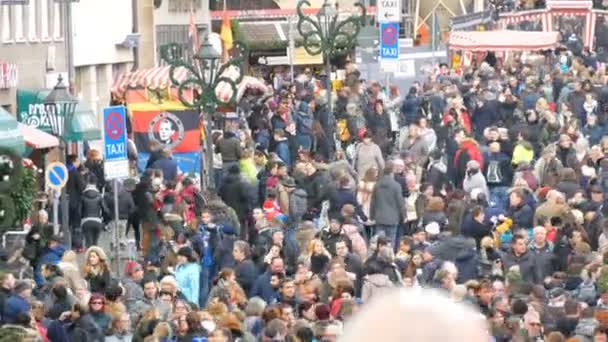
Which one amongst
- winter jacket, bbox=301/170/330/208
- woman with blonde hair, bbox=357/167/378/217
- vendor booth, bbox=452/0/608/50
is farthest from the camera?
vendor booth, bbox=452/0/608/50

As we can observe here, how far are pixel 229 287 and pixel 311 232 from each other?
13.2ft

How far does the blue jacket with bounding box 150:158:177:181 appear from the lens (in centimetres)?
2822

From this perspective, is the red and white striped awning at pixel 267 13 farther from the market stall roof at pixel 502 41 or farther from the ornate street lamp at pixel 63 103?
the ornate street lamp at pixel 63 103

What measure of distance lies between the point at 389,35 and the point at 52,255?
16745 millimetres

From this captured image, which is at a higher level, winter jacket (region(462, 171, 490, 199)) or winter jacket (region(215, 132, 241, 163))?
winter jacket (region(215, 132, 241, 163))

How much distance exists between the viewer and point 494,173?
28281 millimetres

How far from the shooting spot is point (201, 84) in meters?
28.6

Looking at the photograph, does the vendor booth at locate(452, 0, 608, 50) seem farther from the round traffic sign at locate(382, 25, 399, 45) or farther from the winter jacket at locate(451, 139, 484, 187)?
the winter jacket at locate(451, 139, 484, 187)

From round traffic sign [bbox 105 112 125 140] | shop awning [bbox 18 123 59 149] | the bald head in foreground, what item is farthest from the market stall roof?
the bald head in foreground

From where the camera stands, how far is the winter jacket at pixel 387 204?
25.2 m

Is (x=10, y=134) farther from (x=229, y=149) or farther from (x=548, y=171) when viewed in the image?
(x=548, y=171)

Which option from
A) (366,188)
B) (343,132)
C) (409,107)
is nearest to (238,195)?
(366,188)

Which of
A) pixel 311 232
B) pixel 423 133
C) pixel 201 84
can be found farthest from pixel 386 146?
pixel 311 232

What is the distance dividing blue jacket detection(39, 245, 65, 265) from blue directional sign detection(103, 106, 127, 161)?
5.78 ft
